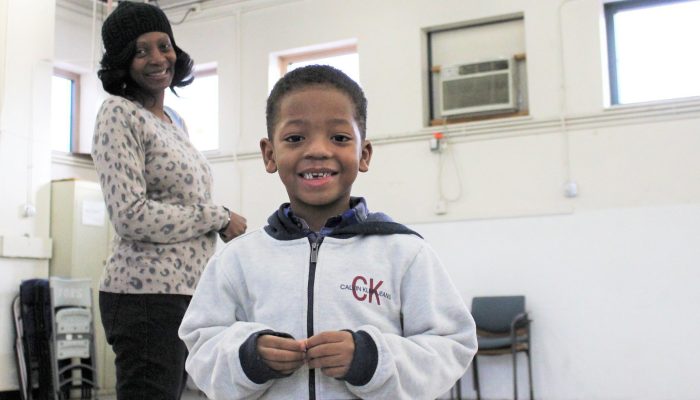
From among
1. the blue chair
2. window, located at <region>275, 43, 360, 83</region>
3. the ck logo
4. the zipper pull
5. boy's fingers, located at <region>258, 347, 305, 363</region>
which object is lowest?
the blue chair

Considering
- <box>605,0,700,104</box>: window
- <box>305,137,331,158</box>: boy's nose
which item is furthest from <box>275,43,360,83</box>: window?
<box>305,137,331,158</box>: boy's nose

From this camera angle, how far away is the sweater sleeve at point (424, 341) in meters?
1.02

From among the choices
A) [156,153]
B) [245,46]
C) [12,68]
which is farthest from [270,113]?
[245,46]

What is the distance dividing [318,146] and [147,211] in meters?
0.57

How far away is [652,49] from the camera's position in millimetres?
5688

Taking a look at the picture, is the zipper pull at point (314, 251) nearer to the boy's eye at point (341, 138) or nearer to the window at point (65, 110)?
the boy's eye at point (341, 138)

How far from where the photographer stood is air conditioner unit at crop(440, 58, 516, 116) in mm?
5738

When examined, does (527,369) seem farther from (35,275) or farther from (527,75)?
(35,275)

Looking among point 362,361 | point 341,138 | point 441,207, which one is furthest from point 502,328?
point 362,361

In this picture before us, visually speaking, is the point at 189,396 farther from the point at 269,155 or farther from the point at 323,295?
the point at 323,295

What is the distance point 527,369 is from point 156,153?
4.41 meters

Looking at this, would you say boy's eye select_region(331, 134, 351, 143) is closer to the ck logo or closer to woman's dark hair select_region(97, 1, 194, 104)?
the ck logo

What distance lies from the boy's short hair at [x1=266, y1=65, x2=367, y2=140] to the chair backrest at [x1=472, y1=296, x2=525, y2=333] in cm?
441

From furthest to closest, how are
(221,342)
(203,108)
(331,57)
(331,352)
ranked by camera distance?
1. (203,108)
2. (331,57)
3. (221,342)
4. (331,352)
